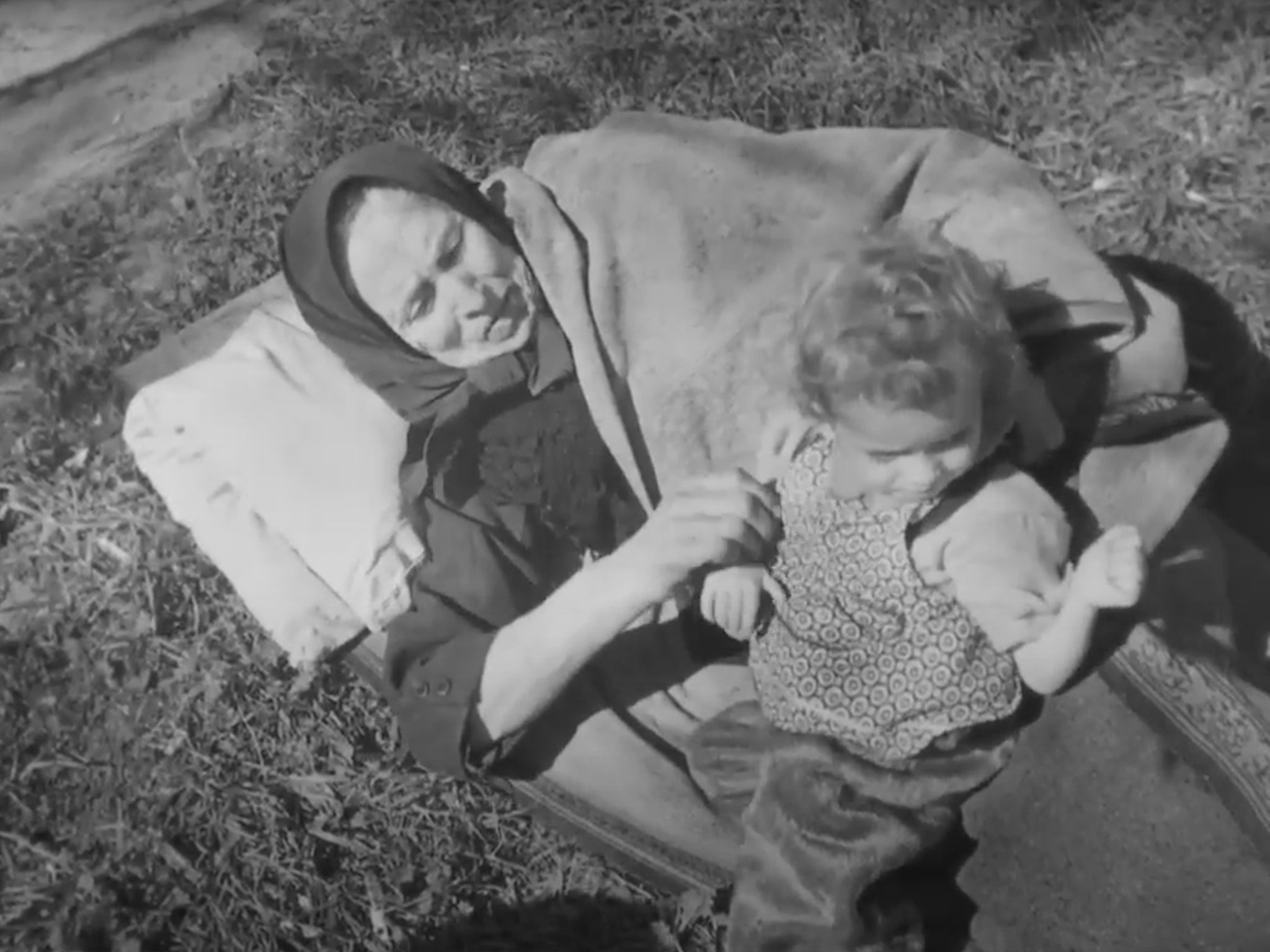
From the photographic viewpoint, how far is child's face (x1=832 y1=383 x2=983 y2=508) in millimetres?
1797

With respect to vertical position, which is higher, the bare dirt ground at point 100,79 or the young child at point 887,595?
the young child at point 887,595

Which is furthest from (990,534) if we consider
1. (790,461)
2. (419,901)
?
(419,901)

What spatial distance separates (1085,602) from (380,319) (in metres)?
1.20

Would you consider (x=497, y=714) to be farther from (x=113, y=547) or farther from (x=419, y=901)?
(x=113, y=547)

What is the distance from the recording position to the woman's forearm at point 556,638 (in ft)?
6.90

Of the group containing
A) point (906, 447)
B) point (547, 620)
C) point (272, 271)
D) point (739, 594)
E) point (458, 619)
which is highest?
point (906, 447)

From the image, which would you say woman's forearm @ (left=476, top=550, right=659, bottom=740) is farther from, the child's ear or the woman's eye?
the woman's eye

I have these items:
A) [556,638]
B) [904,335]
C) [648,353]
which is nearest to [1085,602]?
[904,335]

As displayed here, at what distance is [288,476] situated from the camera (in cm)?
248

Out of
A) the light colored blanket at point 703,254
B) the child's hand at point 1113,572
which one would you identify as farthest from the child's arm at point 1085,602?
the light colored blanket at point 703,254

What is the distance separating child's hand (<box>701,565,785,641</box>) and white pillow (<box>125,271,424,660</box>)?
57 cm

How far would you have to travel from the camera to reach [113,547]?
10.5ft

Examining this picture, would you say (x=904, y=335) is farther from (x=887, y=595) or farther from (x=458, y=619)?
(x=458, y=619)

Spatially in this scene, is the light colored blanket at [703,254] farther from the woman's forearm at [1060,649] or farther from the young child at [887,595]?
the woman's forearm at [1060,649]
